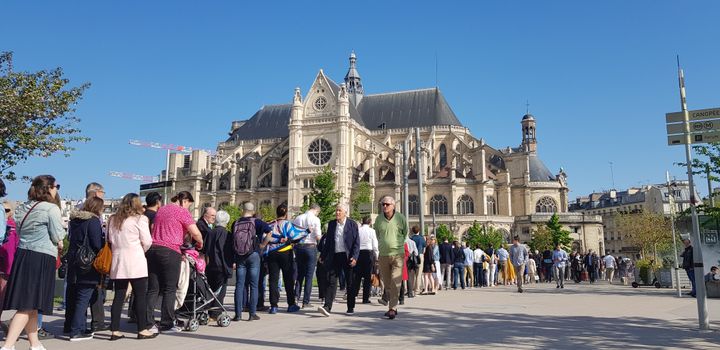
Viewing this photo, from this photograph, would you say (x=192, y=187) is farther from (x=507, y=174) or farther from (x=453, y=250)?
(x=453, y=250)

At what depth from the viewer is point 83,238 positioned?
6.21 m

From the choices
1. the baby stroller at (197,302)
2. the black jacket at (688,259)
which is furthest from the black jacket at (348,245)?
the black jacket at (688,259)

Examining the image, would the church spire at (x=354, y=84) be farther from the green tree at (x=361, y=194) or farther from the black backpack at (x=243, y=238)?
the black backpack at (x=243, y=238)

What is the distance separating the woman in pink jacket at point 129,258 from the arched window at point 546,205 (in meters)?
48.5

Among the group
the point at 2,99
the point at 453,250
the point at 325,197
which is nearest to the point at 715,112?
the point at 453,250

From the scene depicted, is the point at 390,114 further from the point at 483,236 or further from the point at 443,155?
the point at 483,236

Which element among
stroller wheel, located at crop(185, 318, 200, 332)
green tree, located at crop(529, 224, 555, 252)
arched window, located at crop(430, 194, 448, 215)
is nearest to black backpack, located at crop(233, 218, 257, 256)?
stroller wheel, located at crop(185, 318, 200, 332)

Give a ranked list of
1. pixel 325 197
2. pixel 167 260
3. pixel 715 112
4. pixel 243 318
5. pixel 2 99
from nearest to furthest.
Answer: pixel 167 260 → pixel 715 112 → pixel 243 318 → pixel 2 99 → pixel 325 197

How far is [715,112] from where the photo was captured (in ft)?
23.3

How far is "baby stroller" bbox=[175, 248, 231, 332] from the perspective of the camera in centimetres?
698

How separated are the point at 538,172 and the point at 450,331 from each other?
A: 50.4m

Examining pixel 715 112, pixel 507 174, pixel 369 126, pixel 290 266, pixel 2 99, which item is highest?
pixel 369 126

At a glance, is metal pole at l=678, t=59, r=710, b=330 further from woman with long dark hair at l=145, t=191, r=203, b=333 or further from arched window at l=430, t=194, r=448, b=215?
arched window at l=430, t=194, r=448, b=215

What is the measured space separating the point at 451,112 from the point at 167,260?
56.0 metres
